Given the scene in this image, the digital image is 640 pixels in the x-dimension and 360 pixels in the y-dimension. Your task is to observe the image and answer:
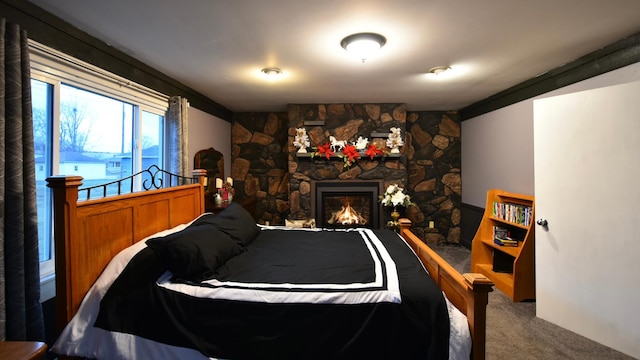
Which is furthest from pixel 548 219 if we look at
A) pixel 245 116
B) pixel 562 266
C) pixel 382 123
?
pixel 245 116

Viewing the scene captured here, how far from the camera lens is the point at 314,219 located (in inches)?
170

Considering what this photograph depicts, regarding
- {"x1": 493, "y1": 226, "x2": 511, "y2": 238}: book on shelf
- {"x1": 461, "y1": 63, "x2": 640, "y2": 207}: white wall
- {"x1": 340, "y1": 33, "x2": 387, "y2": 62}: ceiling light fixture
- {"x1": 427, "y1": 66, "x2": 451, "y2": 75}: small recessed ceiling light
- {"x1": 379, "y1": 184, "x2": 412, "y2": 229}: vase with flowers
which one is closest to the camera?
{"x1": 340, "y1": 33, "x2": 387, "y2": 62}: ceiling light fixture

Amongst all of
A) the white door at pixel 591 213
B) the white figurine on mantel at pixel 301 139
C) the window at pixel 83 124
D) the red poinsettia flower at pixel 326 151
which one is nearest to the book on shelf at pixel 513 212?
the white door at pixel 591 213

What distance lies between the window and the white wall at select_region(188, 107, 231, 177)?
621mm

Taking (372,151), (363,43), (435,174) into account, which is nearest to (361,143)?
(372,151)

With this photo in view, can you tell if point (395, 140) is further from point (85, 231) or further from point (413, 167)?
point (85, 231)

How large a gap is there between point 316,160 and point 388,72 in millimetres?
1794

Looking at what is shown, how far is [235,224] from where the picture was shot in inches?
92.2

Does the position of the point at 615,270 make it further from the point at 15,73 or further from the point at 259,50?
the point at 15,73

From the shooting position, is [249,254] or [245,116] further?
[245,116]

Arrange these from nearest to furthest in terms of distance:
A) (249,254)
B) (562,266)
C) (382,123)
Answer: (249,254)
(562,266)
(382,123)

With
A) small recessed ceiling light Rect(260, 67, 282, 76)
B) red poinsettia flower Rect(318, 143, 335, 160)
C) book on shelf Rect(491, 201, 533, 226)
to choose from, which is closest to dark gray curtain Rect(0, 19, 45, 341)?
small recessed ceiling light Rect(260, 67, 282, 76)

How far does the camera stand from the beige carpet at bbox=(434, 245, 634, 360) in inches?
78.0

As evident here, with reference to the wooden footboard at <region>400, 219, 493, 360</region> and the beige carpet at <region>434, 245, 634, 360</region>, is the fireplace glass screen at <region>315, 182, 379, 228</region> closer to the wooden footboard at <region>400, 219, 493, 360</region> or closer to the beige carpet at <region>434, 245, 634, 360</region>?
the beige carpet at <region>434, 245, 634, 360</region>
